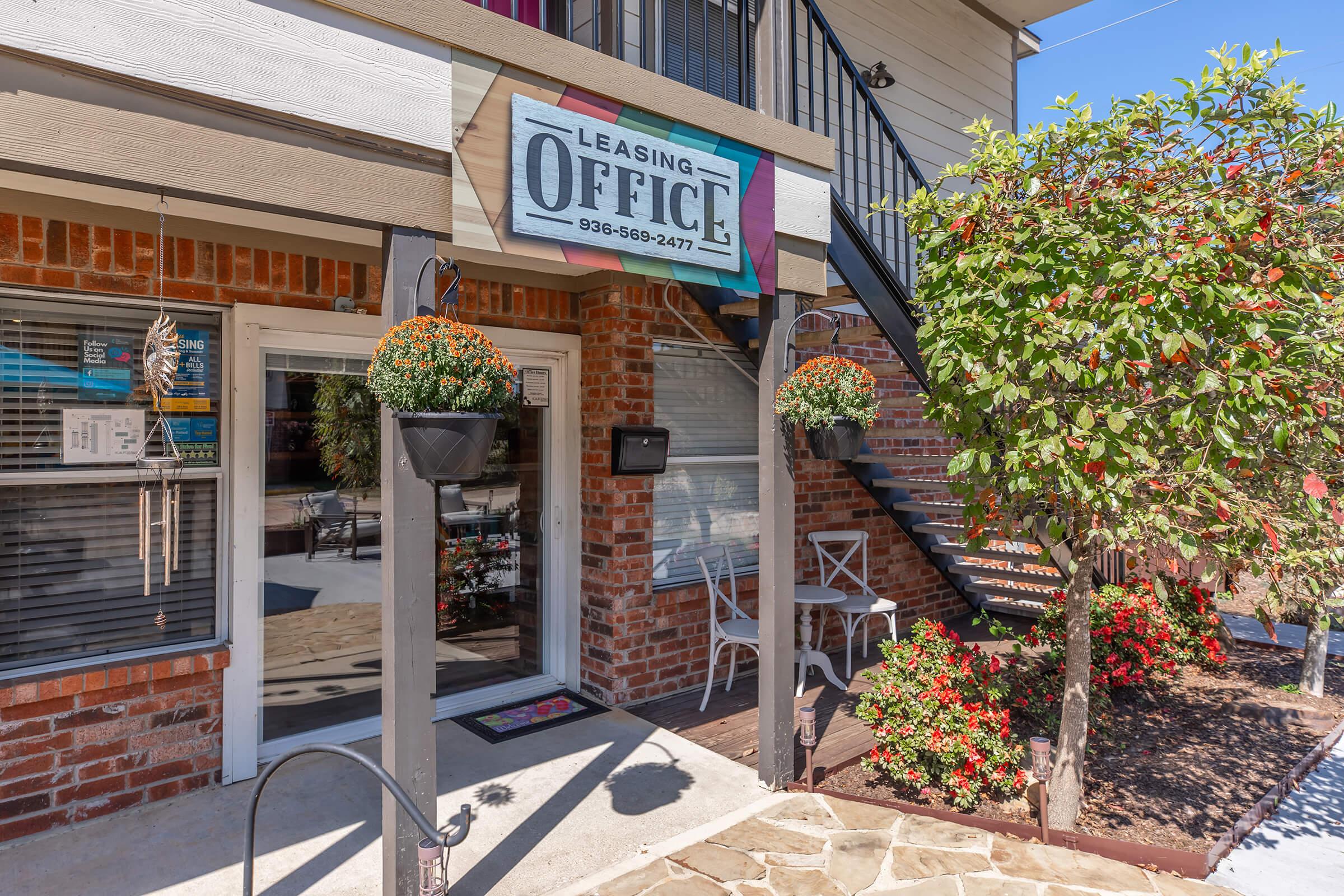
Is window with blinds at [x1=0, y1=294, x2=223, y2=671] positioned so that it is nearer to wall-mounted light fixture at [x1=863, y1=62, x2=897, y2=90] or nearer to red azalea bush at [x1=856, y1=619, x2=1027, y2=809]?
red azalea bush at [x1=856, y1=619, x2=1027, y2=809]

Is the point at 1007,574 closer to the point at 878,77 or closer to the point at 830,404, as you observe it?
the point at 830,404

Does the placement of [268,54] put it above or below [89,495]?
above

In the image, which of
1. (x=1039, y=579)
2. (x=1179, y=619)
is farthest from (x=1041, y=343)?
(x=1179, y=619)

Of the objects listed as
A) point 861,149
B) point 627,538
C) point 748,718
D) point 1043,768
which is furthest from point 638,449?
point 861,149

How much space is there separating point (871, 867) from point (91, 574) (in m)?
3.31

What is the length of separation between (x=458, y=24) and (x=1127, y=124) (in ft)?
7.85

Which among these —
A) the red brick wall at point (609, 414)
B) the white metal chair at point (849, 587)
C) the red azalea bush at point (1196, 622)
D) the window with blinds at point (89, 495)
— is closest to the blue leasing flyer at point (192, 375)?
the window with blinds at point (89, 495)

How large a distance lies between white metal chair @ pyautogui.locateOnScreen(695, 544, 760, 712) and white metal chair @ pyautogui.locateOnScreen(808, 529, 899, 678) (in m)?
0.63

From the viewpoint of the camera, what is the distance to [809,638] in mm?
4773

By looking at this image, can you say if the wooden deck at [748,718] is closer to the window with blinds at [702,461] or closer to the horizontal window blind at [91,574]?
the window with blinds at [702,461]

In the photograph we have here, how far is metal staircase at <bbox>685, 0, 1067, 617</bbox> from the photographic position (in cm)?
393

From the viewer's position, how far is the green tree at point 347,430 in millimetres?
3814

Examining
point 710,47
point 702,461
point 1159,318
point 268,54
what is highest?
point 710,47

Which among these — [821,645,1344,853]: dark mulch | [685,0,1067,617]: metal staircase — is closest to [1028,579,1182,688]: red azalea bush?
[821,645,1344,853]: dark mulch
